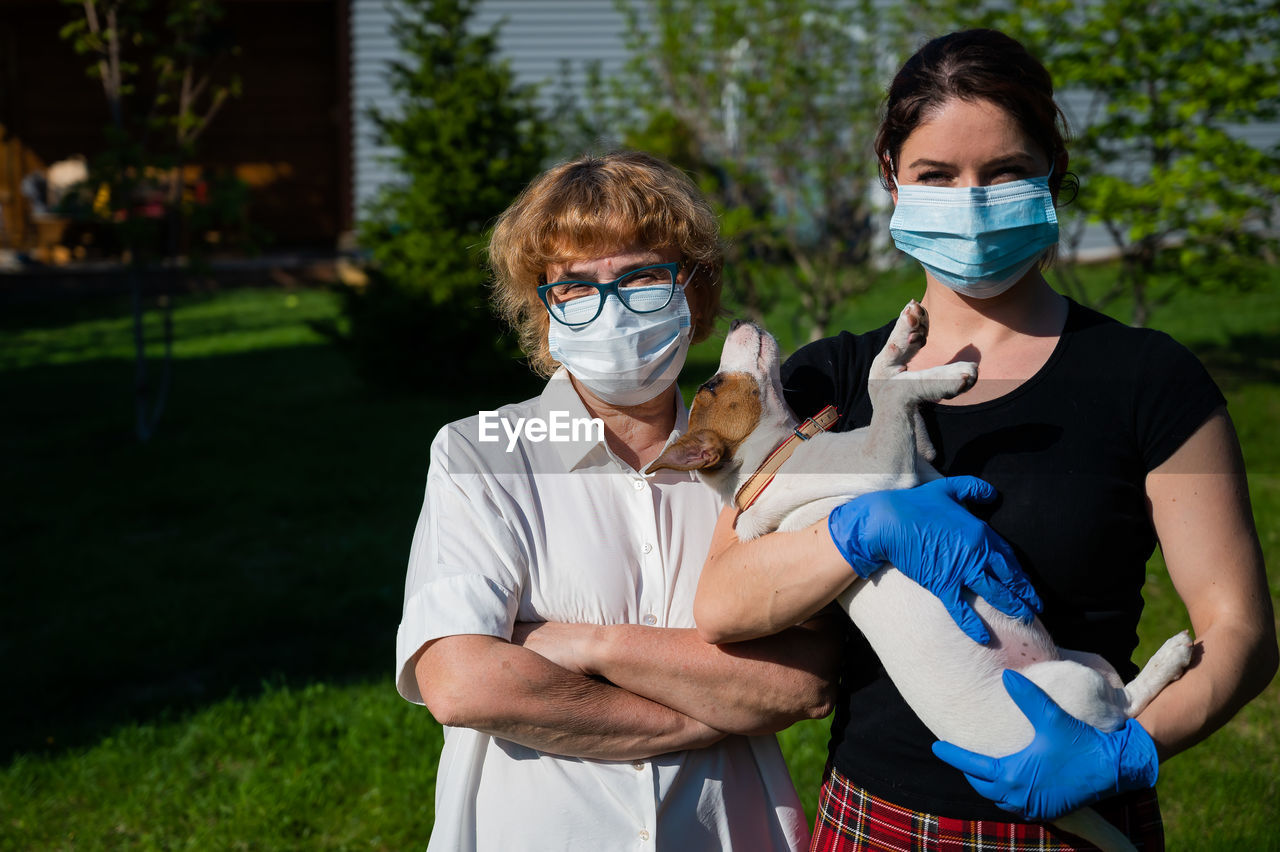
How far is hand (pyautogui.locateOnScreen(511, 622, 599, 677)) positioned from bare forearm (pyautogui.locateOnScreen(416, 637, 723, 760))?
0.03 meters

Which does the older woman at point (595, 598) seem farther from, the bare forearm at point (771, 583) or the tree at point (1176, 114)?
the tree at point (1176, 114)

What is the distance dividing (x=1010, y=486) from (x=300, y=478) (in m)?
8.22

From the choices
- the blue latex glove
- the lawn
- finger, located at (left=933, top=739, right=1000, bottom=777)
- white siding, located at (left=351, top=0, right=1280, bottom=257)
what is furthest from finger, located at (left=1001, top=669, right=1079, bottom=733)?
white siding, located at (left=351, top=0, right=1280, bottom=257)

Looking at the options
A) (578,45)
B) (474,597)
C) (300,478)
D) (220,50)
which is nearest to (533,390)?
(300,478)

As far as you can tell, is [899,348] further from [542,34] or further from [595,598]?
[542,34]

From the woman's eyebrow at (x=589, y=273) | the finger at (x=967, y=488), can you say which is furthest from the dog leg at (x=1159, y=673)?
the woman's eyebrow at (x=589, y=273)

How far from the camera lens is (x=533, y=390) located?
11391mm

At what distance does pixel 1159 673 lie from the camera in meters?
1.95

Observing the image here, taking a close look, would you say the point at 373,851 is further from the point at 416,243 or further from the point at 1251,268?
the point at 1251,268

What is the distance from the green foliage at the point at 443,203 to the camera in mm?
11633

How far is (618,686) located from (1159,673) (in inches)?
42.7

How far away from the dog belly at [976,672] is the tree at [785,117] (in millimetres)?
8033

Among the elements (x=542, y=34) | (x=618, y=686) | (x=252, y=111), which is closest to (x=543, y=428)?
(x=618, y=686)

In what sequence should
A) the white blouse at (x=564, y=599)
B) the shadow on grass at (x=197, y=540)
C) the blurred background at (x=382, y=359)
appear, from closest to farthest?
the white blouse at (x=564, y=599) → the blurred background at (x=382, y=359) → the shadow on grass at (x=197, y=540)
